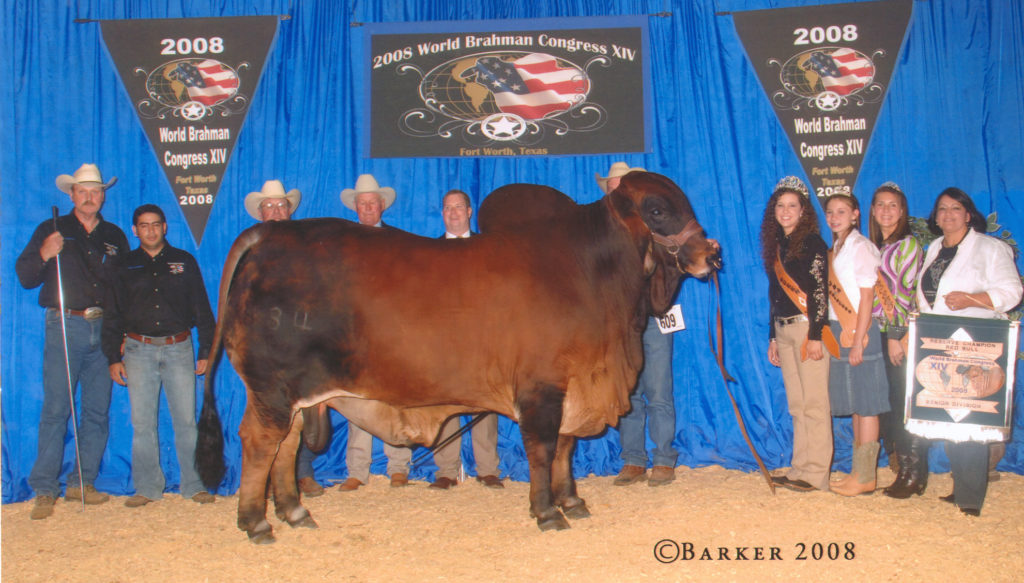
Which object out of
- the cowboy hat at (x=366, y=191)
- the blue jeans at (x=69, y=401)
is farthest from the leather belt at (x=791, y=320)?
the blue jeans at (x=69, y=401)

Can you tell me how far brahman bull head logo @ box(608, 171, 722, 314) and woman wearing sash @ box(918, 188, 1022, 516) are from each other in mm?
1544

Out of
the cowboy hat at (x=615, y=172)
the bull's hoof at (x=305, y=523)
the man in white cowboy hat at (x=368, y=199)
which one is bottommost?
the bull's hoof at (x=305, y=523)

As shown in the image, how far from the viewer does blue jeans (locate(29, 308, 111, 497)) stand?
4.85 m

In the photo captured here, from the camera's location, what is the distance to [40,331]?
5.52m

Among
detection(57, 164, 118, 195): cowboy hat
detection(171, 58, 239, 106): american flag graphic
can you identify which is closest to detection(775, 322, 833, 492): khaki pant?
detection(171, 58, 239, 106): american flag graphic

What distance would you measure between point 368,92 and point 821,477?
164 inches

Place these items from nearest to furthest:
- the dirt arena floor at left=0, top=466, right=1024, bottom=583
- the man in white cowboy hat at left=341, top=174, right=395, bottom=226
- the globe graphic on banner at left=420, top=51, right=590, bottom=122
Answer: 1. the dirt arena floor at left=0, top=466, right=1024, bottom=583
2. the man in white cowboy hat at left=341, top=174, right=395, bottom=226
3. the globe graphic on banner at left=420, top=51, right=590, bottom=122

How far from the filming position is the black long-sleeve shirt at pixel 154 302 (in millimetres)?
Answer: 4812

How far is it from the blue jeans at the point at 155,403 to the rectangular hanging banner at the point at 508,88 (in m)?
2.05

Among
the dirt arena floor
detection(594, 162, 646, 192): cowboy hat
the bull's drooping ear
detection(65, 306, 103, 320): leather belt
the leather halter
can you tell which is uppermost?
detection(594, 162, 646, 192): cowboy hat

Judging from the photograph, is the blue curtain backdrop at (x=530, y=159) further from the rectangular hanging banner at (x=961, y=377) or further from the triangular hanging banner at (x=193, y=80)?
the rectangular hanging banner at (x=961, y=377)

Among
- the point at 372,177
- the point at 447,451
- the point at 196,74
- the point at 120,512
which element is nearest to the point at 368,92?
the point at 372,177

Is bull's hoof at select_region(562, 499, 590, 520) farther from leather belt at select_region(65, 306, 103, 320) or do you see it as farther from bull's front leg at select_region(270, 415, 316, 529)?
leather belt at select_region(65, 306, 103, 320)

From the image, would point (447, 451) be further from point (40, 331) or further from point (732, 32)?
point (732, 32)
